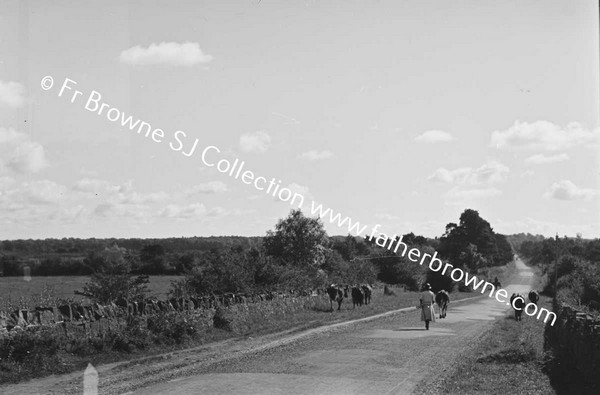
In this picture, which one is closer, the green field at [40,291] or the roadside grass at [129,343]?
the roadside grass at [129,343]

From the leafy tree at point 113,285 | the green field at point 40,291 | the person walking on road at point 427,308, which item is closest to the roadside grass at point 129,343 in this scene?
the leafy tree at point 113,285

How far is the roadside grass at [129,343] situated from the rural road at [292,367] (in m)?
0.73

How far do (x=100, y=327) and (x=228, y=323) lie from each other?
7257 millimetres

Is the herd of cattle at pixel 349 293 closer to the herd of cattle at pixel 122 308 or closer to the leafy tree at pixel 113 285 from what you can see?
the herd of cattle at pixel 122 308

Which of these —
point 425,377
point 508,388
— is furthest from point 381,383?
point 508,388

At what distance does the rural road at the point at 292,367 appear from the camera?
13.3 metres

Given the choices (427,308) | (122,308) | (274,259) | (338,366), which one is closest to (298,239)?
(274,259)

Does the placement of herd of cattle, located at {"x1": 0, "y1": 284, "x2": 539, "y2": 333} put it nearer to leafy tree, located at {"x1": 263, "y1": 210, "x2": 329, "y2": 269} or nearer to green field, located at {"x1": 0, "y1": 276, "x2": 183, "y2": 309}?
green field, located at {"x1": 0, "y1": 276, "x2": 183, "y2": 309}

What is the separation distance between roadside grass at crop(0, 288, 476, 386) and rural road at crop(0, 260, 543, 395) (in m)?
0.73

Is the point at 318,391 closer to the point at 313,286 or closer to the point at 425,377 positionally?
the point at 425,377

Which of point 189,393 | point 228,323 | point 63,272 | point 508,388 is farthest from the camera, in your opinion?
point 63,272

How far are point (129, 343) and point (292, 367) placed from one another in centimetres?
561

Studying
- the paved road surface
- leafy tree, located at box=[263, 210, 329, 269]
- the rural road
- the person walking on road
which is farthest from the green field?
leafy tree, located at box=[263, 210, 329, 269]

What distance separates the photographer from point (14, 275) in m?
80.0
